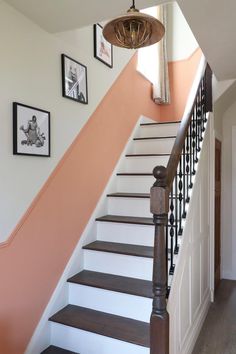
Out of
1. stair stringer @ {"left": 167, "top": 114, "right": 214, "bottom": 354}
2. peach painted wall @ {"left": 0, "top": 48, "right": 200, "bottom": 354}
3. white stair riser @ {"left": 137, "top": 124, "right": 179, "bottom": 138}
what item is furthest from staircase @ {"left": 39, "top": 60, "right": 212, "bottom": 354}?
white stair riser @ {"left": 137, "top": 124, "right": 179, "bottom": 138}

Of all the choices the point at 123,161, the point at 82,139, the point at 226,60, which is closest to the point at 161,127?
the point at 123,161

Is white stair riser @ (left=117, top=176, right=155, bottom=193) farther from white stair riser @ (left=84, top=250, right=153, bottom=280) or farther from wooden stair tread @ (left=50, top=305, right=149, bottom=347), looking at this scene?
wooden stair tread @ (left=50, top=305, right=149, bottom=347)

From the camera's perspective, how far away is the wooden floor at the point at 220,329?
241 centimetres

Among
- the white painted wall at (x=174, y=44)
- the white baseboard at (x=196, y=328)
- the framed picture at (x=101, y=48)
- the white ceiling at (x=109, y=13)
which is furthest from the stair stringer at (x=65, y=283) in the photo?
the white painted wall at (x=174, y=44)

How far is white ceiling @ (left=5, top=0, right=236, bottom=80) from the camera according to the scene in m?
1.75

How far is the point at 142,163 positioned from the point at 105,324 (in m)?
1.77

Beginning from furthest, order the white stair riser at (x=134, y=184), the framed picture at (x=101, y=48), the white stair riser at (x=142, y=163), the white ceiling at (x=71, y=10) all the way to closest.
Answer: the white stair riser at (x=142, y=163)
the white stair riser at (x=134, y=184)
the framed picture at (x=101, y=48)
the white ceiling at (x=71, y=10)

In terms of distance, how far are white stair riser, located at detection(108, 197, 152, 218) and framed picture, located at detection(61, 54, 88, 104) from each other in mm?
1016

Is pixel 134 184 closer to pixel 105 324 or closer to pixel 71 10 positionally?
pixel 105 324

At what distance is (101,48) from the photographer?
2844 millimetres

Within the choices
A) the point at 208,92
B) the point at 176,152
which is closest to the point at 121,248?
the point at 176,152

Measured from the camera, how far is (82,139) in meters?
2.56

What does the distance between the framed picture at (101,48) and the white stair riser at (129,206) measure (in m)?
1.38

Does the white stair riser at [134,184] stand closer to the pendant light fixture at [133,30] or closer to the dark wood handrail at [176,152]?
the dark wood handrail at [176,152]
